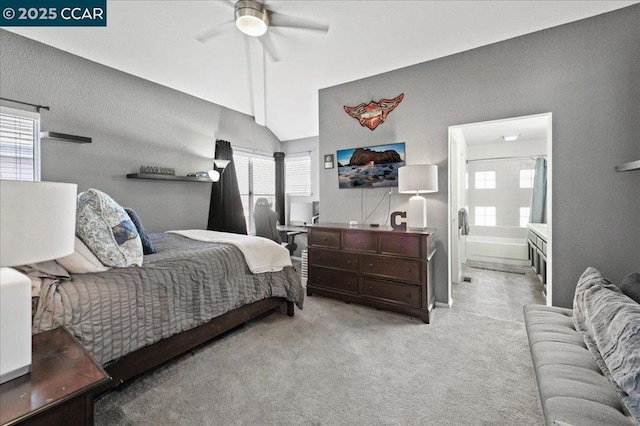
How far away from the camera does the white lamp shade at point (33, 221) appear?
0.70 m

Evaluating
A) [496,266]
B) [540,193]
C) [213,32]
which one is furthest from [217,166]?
[540,193]

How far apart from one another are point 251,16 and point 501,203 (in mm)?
5650

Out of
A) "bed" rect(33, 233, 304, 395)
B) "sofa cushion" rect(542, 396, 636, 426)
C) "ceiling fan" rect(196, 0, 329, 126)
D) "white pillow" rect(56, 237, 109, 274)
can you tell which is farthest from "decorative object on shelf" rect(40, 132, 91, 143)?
"sofa cushion" rect(542, 396, 636, 426)

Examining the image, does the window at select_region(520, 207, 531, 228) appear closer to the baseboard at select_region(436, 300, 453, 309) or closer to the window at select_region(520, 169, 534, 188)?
the window at select_region(520, 169, 534, 188)

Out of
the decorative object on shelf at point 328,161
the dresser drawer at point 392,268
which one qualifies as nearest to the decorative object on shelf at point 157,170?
the decorative object on shelf at point 328,161

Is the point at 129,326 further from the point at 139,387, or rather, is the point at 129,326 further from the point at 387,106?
the point at 387,106

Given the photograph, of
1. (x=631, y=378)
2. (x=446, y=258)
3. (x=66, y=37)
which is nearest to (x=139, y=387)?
(x=631, y=378)

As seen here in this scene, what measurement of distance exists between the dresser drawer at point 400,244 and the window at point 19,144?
3.56 meters

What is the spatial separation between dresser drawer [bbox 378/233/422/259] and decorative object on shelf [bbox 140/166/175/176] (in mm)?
2922

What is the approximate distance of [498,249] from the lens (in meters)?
5.23

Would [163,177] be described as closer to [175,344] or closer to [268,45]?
[268,45]

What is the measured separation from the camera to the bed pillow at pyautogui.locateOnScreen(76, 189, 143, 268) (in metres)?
1.69

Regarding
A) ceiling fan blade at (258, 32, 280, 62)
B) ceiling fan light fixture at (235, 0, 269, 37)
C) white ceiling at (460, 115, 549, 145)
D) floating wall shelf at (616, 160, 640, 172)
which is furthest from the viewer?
white ceiling at (460, 115, 549, 145)

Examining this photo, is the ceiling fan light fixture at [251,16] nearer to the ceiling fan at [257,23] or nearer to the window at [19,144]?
the ceiling fan at [257,23]
